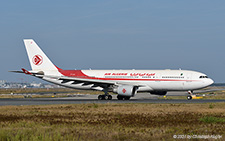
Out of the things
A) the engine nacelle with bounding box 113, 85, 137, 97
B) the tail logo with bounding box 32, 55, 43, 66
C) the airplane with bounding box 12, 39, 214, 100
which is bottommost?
the engine nacelle with bounding box 113, 85, 137, 97

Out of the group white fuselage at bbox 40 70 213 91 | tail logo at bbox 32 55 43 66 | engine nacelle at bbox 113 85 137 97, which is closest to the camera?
engine nacelle at bbox 113 85 137 97

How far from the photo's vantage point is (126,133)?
669 inches

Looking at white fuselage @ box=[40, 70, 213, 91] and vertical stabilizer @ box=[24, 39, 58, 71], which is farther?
vertical stabilizer @ box=[24, 39, 58, 71]

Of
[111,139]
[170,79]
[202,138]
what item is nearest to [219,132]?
[202,138]

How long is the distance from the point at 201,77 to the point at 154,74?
6163 mm

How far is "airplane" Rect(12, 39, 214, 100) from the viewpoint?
163 feet

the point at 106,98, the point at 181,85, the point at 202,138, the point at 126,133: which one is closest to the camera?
the point at 202,138

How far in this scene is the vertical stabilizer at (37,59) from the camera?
5719 centimetres

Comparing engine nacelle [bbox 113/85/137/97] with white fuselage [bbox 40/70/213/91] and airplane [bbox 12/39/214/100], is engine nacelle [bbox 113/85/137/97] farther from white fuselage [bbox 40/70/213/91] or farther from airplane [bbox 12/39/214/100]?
white fuselage [bbox 40/70/213/91]

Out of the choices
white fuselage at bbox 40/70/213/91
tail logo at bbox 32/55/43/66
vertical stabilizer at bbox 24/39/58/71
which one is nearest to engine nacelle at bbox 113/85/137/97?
white fuselage at bbox 40/70/213/91

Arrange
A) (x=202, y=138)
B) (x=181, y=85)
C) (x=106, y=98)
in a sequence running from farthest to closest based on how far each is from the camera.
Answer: (x=106, y=98) → (x=181, y=85) → (x=202, y=138)

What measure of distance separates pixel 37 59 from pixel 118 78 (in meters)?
13.2

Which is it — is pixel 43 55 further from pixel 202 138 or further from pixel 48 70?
pixel 202 138

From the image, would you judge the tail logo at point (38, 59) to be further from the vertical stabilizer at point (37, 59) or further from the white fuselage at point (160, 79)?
the white fuselage at point (160, 79)
